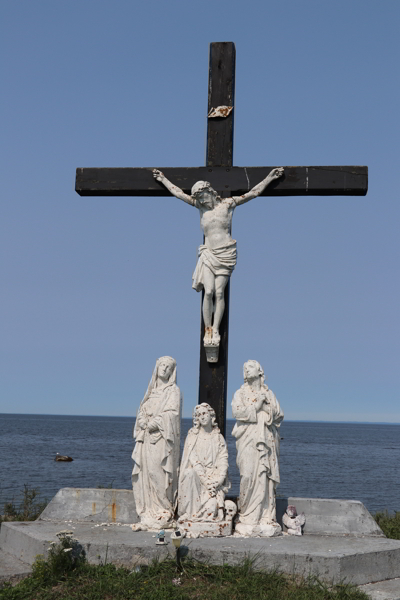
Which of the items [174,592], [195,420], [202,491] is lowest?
[174,592]

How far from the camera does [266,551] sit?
7.19 m

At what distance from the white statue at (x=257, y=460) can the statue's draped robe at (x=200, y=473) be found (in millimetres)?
211

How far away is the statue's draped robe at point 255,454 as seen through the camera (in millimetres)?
8109

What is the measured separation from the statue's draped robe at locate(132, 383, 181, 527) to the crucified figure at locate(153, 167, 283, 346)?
105 cm

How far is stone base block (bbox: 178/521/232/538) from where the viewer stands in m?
7.82

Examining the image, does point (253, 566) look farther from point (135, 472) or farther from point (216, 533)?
point (135, 472)

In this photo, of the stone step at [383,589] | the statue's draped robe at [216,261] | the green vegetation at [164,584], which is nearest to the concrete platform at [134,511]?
the stone step at [383,589]

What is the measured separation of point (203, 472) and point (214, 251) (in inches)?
102

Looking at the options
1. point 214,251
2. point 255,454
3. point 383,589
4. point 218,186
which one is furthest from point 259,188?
point 383,589

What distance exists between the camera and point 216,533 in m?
7.83

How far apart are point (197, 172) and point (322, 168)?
1.57 meters

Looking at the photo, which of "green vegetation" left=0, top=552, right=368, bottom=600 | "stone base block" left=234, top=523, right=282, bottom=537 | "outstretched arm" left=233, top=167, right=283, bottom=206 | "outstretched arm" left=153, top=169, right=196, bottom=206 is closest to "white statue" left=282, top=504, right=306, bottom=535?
"stone base block" left=234, top=523, right=282, bottom=537

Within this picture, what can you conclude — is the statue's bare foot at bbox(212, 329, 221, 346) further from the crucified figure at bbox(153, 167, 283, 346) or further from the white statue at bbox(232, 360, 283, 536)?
the white statue at bbox(232, 360, 283, 536)

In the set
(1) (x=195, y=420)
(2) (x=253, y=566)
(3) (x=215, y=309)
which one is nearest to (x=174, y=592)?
(2) (x=253, y=566)
